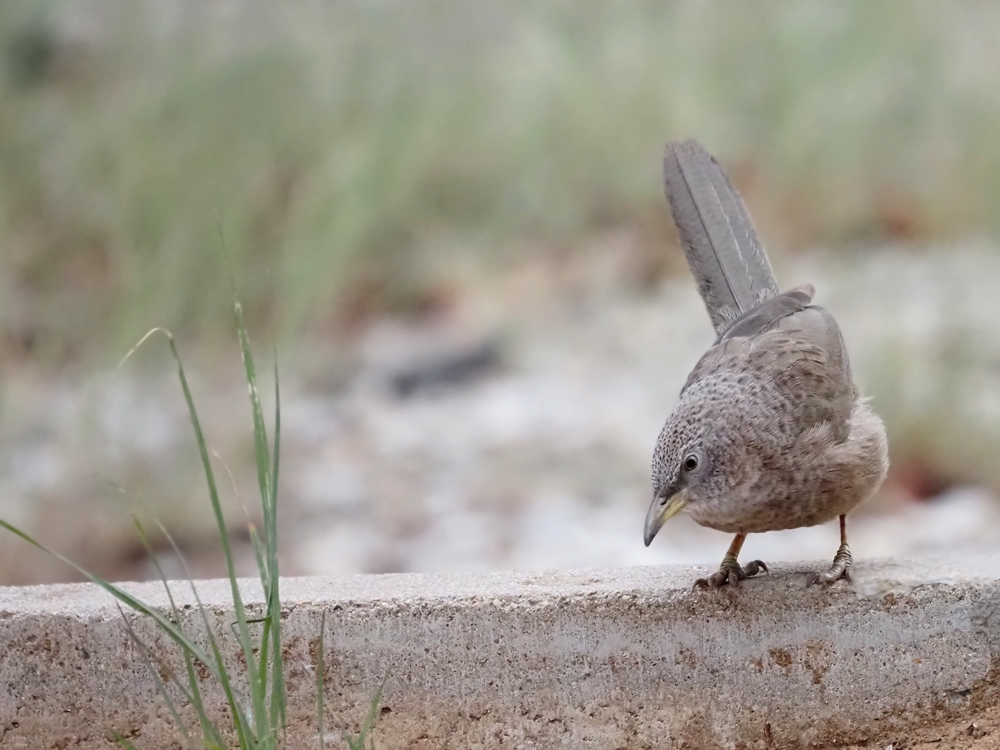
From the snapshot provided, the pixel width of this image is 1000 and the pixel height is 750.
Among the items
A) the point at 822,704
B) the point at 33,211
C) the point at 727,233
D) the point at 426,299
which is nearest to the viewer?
the point at 822,704

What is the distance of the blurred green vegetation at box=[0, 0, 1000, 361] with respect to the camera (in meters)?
4.79

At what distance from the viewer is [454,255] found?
585 centimetres

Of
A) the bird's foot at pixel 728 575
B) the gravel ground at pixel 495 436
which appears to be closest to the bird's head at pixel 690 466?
the bird's foot at pixel 728 575

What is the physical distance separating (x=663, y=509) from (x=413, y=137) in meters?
3.83

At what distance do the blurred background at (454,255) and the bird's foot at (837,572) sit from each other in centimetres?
204

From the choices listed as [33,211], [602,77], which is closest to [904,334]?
[602,77]

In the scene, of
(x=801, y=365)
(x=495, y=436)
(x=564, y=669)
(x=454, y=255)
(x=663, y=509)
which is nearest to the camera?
(x=564, y=669)

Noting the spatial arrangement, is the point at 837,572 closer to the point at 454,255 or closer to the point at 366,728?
the point at 366,728

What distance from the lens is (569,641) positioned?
1.96 metres

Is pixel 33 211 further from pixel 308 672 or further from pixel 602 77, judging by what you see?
pixel 308 672

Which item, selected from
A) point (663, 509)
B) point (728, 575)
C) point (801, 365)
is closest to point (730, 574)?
point (728, 575)

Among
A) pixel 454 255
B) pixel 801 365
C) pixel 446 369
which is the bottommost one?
pixel 801 365

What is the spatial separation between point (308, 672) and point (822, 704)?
85 cm

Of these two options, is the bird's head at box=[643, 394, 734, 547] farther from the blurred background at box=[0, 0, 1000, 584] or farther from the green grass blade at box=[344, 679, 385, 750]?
the blurred background at box=[0, 0, 1000, 584]
